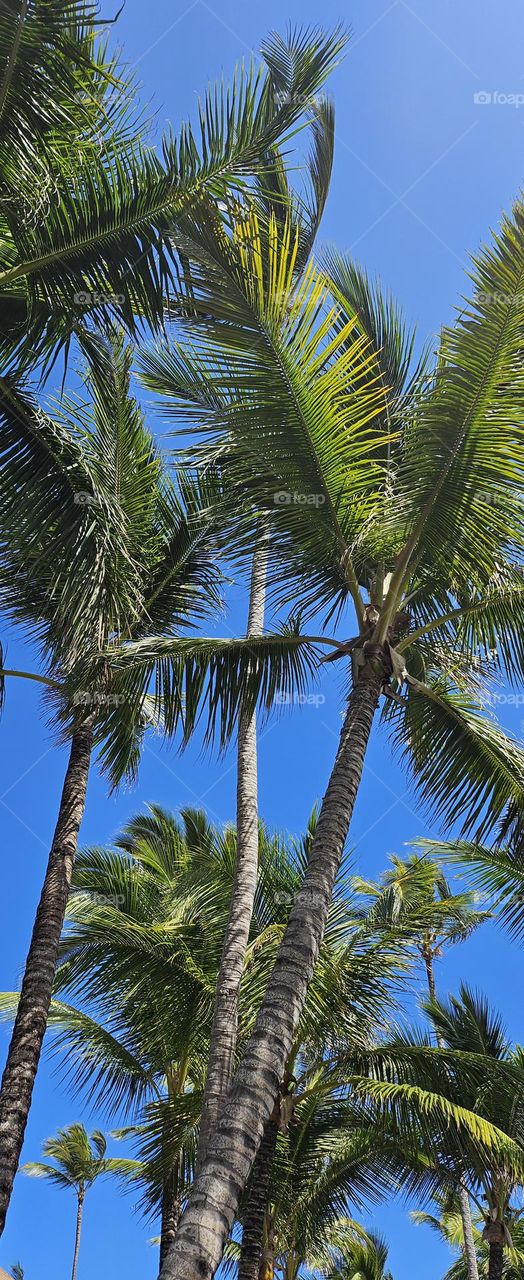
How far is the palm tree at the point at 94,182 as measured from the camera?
5.63 metres

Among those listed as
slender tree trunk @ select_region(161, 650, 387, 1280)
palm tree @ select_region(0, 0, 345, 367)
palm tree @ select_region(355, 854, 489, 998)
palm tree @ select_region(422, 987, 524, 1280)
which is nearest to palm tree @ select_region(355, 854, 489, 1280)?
palm tree @ select_region(355, 854, 489, 998)

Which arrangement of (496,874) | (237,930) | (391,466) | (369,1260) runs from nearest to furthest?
(391,466) < (237,930) < (496,874) < (369,1260)

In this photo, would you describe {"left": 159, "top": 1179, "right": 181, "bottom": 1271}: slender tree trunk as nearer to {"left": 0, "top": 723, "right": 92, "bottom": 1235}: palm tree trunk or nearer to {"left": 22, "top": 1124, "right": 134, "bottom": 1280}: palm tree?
{"left": 0, "top": 723, "right": 92, "bottom": 1235}: palm tree trunk

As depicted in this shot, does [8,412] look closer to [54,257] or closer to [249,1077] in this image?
[54,257]

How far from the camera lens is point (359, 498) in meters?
6.46

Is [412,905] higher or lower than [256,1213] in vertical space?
higher

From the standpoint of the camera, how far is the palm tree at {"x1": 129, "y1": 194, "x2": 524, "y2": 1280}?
5578mm

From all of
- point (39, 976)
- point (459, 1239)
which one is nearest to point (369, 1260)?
point (459, 1239)

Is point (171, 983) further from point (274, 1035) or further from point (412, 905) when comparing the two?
point (274, 1035)

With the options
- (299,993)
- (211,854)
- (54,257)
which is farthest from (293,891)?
(54,257)

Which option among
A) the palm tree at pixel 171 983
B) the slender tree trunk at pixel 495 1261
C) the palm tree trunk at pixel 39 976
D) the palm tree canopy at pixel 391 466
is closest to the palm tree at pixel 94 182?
the palm tree canopy at pixel 391 466

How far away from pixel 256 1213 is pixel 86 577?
19.5 ft

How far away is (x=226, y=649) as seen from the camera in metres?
7.55

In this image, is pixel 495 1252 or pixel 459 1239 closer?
pixel 495 1252
